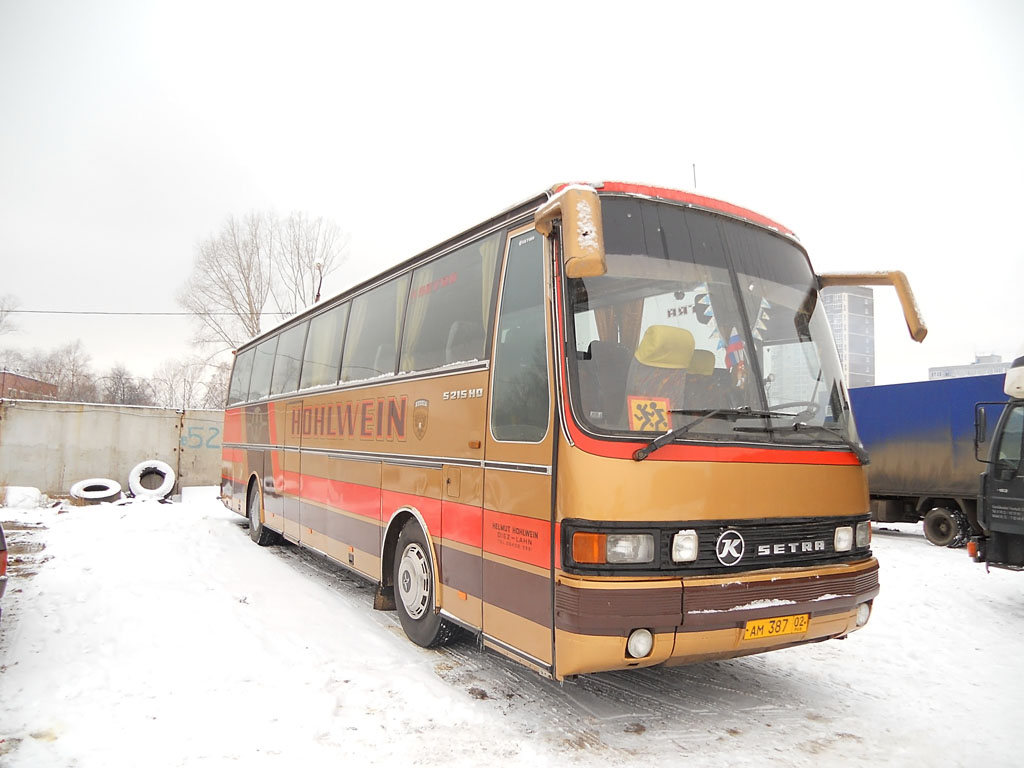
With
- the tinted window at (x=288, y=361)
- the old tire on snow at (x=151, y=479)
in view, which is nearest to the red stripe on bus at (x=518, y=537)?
the tinted window at (x=288, y=361)

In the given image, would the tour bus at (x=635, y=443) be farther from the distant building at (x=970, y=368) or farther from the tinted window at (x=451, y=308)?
the distant building at (x=970, y=368)

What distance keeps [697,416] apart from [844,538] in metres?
1.41

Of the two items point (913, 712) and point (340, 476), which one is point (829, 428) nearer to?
point (913, 712)

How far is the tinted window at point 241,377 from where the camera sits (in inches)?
513

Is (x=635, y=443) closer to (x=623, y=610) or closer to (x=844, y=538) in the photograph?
(x=623, y=610)

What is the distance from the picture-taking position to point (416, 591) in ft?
19.6

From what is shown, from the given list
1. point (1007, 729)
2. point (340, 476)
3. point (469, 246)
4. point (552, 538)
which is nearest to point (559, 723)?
point (552, 538)

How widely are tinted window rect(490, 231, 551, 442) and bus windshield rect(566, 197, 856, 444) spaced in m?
0.30

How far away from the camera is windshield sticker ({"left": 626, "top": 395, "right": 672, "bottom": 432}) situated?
13.2 ft

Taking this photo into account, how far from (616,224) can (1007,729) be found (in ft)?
13.3

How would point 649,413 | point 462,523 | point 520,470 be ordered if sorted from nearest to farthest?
point 649,413, point 520,470, point 462,523

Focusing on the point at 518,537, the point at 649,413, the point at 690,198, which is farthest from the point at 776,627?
the point at 690,198

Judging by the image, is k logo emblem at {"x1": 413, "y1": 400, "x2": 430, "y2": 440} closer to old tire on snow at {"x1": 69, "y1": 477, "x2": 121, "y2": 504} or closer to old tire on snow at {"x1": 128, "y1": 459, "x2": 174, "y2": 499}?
old tire on snow at {"x1": 69, "y1": 477, "x2": 121, "y2": 504}

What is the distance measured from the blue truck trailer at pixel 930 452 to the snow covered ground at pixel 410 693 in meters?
5.71
